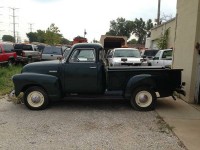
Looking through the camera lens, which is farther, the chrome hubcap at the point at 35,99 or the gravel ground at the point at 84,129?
the chrome hubcap at the point at 35,99

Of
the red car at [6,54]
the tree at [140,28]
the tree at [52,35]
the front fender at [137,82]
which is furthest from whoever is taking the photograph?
the tree at [140,28]

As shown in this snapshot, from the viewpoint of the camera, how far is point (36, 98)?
27.8 ft

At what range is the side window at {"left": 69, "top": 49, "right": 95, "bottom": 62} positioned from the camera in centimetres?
862

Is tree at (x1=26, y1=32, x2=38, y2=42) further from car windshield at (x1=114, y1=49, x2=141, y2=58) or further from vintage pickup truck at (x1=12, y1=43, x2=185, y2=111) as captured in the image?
vintage pickup truck at (x1=12, y1=43, x2=185, y2=111)

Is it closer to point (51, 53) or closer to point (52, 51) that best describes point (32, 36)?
point (52, 51)

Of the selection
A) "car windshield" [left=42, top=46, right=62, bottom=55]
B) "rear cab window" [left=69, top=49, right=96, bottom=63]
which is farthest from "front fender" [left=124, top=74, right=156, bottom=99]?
"car windshield" [left=42, top=46, right=62, bottom=55]

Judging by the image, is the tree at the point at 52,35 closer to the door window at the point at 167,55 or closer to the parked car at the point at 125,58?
the parked car at the point at 125,58

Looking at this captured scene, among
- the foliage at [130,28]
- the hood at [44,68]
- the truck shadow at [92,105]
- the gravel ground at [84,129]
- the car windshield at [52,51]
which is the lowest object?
the gravel ground at [84,129]

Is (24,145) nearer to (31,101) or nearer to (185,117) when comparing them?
(31,101)

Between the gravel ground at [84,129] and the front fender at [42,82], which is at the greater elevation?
the front fender at [42,82]

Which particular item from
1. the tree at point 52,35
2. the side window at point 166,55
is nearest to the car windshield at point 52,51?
the side window at point 166,55

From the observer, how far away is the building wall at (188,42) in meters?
9.37

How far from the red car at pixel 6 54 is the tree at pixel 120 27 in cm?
8152

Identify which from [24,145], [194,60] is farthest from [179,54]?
[24,145]
